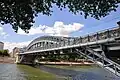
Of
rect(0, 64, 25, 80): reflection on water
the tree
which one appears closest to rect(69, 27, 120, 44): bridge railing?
the tree

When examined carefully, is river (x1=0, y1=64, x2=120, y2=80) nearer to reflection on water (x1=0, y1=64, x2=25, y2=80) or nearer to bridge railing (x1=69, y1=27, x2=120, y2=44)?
reflection on water (x1=0, y1=64, x2=25, y2=80)

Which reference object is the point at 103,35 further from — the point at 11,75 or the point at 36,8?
the point at 11,75

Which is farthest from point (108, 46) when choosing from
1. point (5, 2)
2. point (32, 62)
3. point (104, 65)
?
point (32, 62)

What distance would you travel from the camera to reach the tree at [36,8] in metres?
14.8

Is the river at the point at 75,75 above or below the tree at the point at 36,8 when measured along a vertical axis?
below

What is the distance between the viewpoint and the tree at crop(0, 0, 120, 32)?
1483 cm

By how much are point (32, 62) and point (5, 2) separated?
10525cm

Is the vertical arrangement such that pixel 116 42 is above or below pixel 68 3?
below

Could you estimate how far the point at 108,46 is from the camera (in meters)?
26.1

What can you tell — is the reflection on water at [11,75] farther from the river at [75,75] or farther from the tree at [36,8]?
the tree at [36,8]

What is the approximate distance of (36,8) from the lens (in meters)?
16.2

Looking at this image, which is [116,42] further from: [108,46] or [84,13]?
[84,13]

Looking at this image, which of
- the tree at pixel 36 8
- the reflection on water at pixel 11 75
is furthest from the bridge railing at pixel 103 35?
the reflection on water at pixel 11 75

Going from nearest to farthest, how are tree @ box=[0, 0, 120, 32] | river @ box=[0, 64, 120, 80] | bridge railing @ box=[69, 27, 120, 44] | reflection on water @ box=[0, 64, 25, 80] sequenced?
tree @ box=[0, 0, 120, 32], bridge railing @ box=[69, 27, 120, 44], reflection on water @ box=[0, 64, 25, 80], river @ box=[0, 64, 120, 80]
